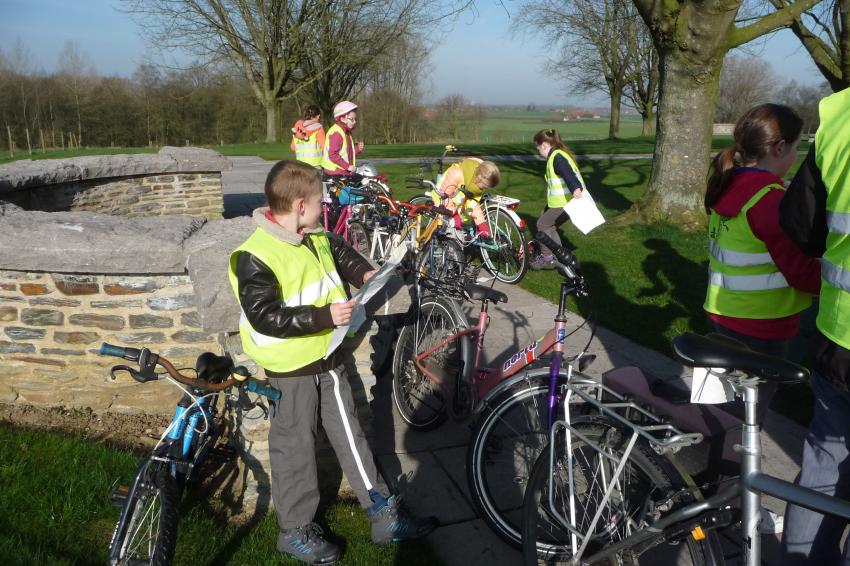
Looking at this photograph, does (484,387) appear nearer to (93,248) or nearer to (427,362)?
(427,362)

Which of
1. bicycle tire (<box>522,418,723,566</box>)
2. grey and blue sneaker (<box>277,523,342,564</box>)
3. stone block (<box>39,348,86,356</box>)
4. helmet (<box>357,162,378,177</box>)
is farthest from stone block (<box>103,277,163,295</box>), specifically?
helmet (<box>357,162,378,177</box>)

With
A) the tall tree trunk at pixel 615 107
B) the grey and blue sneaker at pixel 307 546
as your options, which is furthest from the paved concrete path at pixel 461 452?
the tall tree trunk at pixel 615 107

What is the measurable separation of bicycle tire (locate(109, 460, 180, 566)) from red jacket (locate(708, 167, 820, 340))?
2466mm

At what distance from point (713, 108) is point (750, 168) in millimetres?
6665

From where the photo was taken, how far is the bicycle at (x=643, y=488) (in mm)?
1923

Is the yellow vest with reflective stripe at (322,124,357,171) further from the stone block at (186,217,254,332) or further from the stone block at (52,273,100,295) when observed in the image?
the stone block at (52,273,100,295)

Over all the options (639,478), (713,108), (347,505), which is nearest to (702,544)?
(639,478)

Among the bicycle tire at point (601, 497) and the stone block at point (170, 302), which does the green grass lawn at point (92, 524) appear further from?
the stone block at point (170, 302)

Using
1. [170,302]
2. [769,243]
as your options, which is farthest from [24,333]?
[769,243]

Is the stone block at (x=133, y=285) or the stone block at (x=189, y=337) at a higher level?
the stone block at (x=133, y=285)

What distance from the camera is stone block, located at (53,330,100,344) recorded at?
425 centimetres

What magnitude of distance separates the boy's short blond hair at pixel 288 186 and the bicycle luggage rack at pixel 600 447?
4.43 feet

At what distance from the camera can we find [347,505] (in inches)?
133

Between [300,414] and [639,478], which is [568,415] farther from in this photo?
[300,414]
